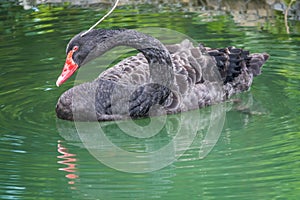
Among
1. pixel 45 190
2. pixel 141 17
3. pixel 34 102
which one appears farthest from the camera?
pixel 141 17

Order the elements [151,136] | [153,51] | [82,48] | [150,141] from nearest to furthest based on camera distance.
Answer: [150,141] → [151,136] → [82,48] → [153,51]

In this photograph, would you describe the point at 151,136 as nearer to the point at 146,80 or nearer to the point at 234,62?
the point at 146,80

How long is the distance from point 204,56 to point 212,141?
4.57ft

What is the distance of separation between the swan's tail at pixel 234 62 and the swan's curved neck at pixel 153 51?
0.58 m

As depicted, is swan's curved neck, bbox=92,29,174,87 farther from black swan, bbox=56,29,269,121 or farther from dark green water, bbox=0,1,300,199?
dark green water, bbox=0,1,300,199

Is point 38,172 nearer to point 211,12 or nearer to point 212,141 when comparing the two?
point 212,141

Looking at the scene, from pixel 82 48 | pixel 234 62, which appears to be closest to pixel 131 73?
pixel 82 48

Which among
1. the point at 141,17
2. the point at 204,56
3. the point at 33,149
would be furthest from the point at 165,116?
the point at 141,17

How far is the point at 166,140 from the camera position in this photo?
19.6 ft

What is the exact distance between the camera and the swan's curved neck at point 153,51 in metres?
6.66

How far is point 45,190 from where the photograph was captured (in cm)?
493

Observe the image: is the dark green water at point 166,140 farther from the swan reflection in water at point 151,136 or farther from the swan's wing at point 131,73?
the swan's wing at point 131,73

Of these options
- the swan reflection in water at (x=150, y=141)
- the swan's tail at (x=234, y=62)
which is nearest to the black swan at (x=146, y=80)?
the swan's tail at (x=234, y=62)

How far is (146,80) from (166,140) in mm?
927
